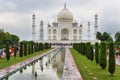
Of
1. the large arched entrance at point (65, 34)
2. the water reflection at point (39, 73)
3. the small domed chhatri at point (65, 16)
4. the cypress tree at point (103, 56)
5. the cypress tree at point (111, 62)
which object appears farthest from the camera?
the large arched entrance at point (65, 34)

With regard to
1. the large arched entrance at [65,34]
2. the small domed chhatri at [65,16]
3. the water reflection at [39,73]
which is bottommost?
the water reflection at [39,73]

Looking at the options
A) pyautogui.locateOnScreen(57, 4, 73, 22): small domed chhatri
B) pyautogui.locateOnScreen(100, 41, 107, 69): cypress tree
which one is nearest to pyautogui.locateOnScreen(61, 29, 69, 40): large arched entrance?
pyautogui.locateOnScreen(57, 4, 73, 22): small domed chhatri

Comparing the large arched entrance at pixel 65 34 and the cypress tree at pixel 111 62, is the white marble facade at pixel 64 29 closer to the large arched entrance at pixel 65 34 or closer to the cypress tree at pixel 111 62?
the large arched entrance at pixel 65 34

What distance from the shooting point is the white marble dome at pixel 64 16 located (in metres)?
53.8

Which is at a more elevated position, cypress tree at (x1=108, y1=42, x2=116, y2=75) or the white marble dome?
the white marble dome

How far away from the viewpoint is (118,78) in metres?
8.73

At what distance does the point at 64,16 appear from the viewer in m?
53.7

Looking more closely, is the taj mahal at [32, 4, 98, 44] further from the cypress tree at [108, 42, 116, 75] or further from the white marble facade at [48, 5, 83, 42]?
the cypress tree at [108, 42, 116, 75]

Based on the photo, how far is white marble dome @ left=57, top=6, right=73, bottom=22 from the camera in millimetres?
53750

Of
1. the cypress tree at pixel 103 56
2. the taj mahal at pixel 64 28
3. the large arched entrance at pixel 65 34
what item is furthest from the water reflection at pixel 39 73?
the large arched entrance at pixel 65 34

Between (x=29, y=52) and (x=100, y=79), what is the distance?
1451cm

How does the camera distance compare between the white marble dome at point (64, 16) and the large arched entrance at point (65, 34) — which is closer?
the white marble dome at point (64, 16)

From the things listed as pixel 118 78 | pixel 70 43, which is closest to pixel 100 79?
pixel 118 78

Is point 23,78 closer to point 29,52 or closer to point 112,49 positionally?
point 112,49
